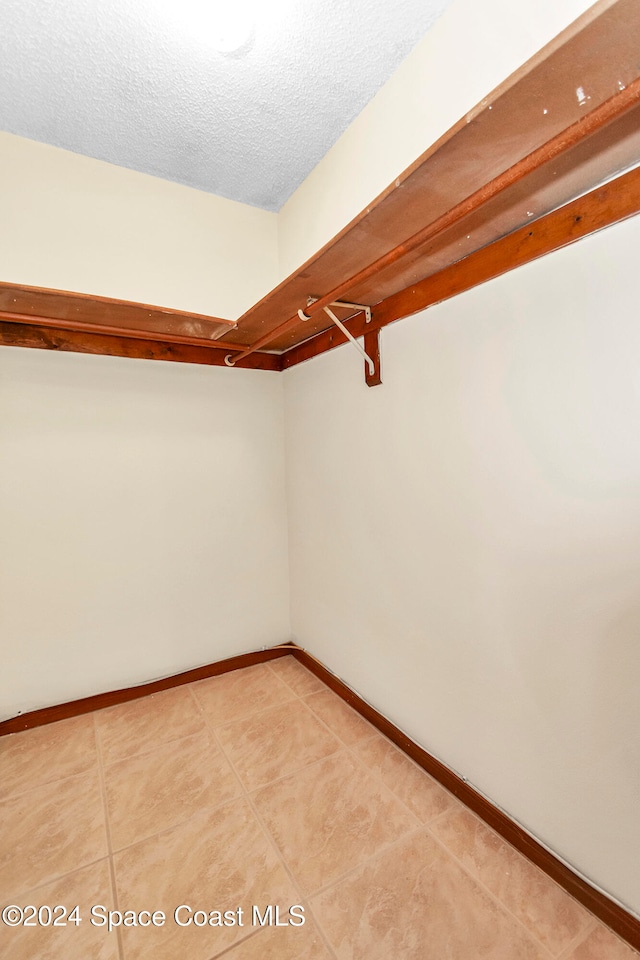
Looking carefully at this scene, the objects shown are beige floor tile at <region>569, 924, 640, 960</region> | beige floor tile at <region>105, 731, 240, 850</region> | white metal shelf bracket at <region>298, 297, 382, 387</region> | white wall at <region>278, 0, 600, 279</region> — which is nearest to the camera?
beige floor tile at <region>569, 924, 640, 960</region>

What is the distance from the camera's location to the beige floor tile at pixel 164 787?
1494 millimetres

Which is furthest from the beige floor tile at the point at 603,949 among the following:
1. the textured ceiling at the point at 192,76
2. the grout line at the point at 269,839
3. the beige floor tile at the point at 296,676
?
the textured ceiling at the point at 192,76

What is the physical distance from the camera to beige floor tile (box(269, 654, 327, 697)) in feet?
7.60

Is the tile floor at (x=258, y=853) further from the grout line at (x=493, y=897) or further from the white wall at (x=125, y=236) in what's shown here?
the white wall at (x=125, y=236)

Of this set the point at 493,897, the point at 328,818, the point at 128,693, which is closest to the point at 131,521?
the point at 128,693

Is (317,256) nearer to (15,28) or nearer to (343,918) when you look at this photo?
(15,28)

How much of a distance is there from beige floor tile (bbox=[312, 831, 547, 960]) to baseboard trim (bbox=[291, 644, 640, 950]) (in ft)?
0.64

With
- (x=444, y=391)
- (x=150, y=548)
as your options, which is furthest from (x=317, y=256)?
(x=150, y=548)

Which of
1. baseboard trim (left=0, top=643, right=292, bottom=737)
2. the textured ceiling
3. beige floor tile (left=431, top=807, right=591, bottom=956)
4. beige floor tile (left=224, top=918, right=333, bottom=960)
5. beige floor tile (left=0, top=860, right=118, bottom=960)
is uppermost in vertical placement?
the textured ceiling

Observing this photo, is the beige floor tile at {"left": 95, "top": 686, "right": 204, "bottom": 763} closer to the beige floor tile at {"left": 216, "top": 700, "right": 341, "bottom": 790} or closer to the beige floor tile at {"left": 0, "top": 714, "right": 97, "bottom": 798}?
the beige floor tile at {"left": 0, "top": 714, "right": 97, "bottom": 798}

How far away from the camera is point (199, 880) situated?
4.22ft

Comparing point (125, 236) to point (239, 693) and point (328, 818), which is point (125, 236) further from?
point (328, 818)

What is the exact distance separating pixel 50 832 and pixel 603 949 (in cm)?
172

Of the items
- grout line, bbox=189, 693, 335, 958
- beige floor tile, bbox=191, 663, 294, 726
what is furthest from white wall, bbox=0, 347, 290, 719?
grout line, bbox=189, 693, 335, 958
